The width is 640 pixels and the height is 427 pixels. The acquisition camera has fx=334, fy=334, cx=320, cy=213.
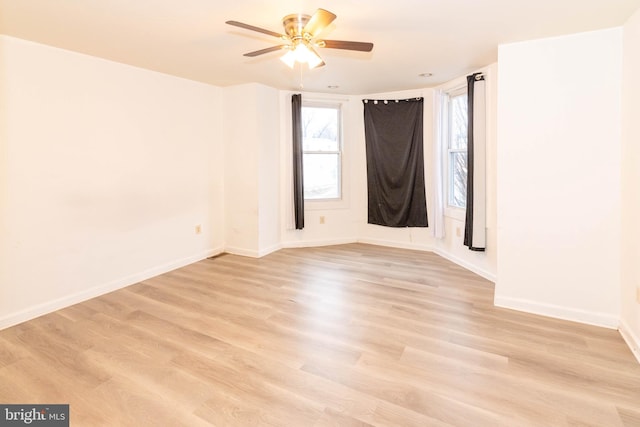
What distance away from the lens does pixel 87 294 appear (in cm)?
314

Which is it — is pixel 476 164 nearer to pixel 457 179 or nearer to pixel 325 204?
pixel 457 179

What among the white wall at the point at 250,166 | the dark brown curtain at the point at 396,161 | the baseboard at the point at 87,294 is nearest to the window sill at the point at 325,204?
the dark brown curtain at the point at 396,161

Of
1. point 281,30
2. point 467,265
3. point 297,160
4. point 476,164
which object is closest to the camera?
point 281,30

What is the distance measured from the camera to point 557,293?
271 centimetres

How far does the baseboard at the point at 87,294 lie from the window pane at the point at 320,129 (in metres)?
2.30

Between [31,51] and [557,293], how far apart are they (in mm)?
4705

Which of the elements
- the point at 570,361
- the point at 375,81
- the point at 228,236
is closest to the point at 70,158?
the point at 228,236

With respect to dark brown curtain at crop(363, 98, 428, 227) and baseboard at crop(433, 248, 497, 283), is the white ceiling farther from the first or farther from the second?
baseboard at crop(433, 248, 497, 283)

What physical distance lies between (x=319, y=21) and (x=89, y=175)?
2.59 metres

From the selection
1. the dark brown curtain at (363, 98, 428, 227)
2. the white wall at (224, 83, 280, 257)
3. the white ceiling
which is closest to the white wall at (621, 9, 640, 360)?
the white ceiling

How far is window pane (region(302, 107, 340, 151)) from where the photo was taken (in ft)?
16.6

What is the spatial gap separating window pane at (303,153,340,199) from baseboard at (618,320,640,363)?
11.8 feet

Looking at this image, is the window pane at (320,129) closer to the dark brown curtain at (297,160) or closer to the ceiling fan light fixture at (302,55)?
the dark brown curtain at (297,160)

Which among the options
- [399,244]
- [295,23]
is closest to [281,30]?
[295,23]
